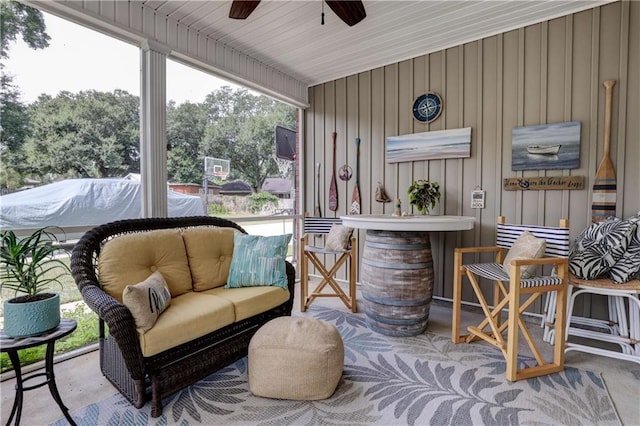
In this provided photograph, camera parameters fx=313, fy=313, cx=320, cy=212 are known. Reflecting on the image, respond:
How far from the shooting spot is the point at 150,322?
1.64 metres

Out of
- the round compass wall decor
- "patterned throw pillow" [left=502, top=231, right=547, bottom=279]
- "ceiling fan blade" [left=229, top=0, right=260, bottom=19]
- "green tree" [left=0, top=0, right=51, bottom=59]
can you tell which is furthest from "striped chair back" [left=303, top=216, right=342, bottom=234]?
"green tree" [left=0, top=0, right=51, bottom=59]

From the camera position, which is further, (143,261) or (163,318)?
(143,261)

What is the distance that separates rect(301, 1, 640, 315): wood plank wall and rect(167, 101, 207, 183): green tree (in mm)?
1677

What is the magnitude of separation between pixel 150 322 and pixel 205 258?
82 centimetres

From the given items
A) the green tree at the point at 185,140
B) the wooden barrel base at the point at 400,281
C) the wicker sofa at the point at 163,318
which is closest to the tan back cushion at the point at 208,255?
the wicker sofa at the point at 163,318

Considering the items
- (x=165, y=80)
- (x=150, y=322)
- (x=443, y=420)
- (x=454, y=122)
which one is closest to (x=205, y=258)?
(x=150, y=322)

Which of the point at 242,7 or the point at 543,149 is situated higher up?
the point at 242,7

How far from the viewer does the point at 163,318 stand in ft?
5.71

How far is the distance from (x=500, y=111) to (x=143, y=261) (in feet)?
10.8

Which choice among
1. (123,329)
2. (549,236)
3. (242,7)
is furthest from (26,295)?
(549,236)

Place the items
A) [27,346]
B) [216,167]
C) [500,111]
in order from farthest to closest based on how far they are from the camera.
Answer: [216,167]
[500,111]
[27,346]

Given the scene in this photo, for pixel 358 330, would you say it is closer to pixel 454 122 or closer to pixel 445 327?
pixel 445 327

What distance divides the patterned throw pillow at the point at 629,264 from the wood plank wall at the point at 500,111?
41 centimetres

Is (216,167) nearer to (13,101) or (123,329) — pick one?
(13,101)
